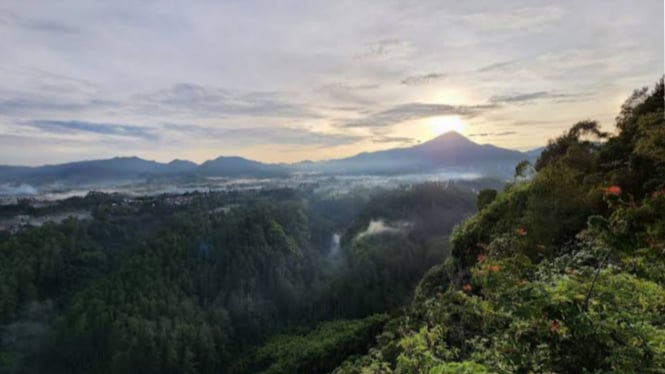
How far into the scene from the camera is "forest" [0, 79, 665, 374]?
135 inches

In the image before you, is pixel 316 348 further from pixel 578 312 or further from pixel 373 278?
pixel 578 312

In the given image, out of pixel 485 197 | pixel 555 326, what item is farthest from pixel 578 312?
pixel 485 197

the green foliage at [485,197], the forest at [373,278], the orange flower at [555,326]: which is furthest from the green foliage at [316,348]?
the orange flower at [555,326]

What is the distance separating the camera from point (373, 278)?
49.2 metres

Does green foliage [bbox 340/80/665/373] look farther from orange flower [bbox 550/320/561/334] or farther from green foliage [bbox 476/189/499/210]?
green foliage [bbox 476/189/499/210]

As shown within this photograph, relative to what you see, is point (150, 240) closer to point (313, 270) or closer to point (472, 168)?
point (313, 270)

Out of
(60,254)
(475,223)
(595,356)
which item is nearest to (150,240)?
(60,254)

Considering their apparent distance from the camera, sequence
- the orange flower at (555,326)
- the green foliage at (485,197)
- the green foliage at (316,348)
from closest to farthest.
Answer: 1. the orange flower at (555,326)
2. the green foliage at (485,197)
3. the green foliage at (316,348)

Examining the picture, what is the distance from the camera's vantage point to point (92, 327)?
3472 cm

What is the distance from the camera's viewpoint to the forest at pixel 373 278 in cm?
343

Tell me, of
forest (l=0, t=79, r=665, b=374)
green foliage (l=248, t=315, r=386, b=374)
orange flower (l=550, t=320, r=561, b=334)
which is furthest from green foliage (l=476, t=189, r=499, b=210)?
orange flower (l=550, t=320, r=561, b=334)

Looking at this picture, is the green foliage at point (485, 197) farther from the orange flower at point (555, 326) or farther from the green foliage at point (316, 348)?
the orange flower at point (555, 326)

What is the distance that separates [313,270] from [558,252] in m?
51.6

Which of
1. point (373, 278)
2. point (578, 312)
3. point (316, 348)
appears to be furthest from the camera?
Answer: point (373, 278)
